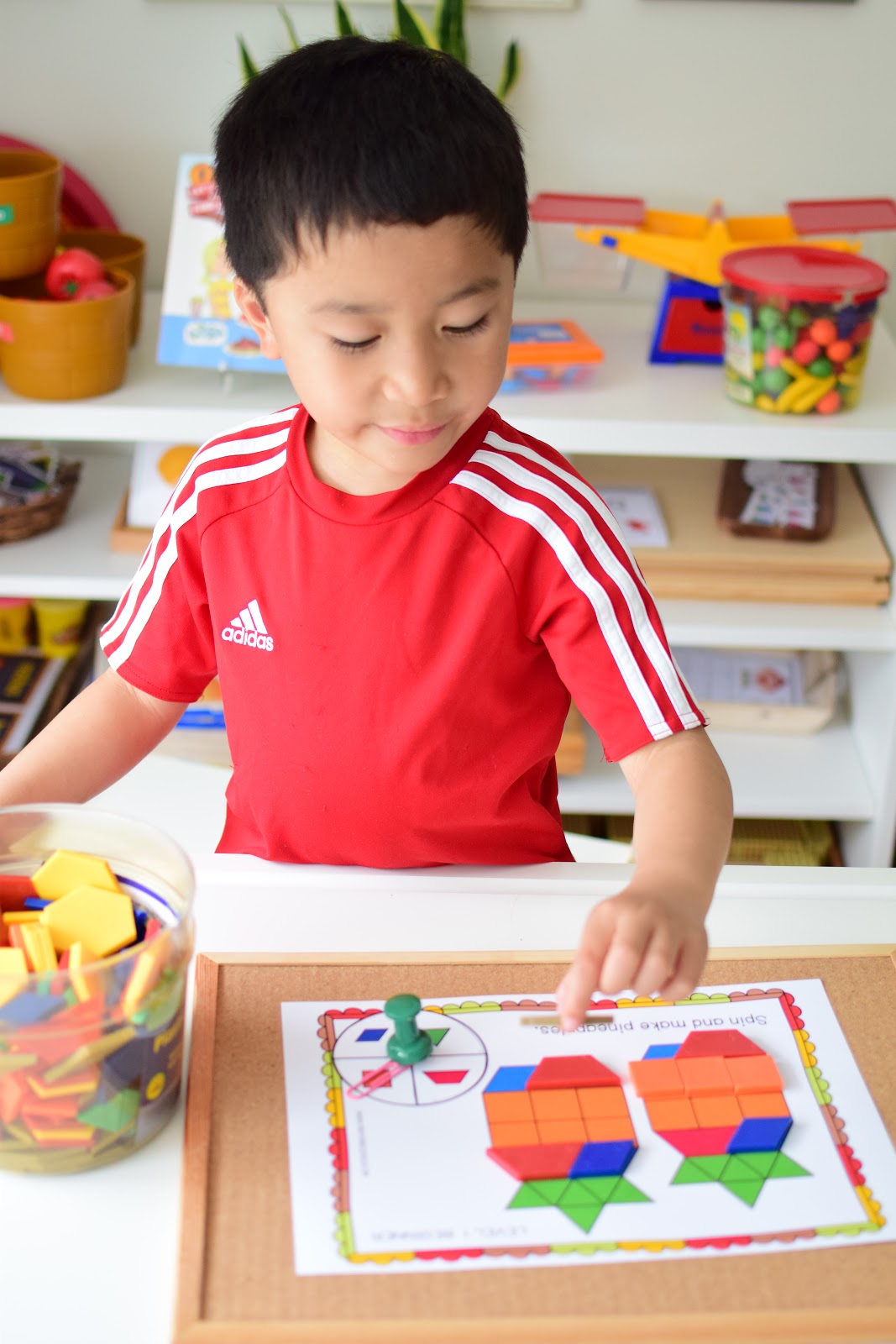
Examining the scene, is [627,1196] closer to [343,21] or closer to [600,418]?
[600,418]

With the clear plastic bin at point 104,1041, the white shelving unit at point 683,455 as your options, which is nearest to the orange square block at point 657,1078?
the clear plastic bin at point 104,1041

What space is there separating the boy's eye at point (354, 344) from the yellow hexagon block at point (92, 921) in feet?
0.99

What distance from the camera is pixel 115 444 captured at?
214 centimetres

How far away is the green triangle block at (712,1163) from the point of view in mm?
615

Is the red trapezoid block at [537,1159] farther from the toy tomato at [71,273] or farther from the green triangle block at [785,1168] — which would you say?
the toy tomato at [71,273]

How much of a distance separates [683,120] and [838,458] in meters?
0.59

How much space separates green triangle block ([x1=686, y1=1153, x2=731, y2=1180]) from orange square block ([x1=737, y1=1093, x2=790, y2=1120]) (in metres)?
0.03

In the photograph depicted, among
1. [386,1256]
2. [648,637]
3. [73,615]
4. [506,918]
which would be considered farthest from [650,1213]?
[73,615]

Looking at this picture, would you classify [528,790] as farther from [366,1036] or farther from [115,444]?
[115,444]

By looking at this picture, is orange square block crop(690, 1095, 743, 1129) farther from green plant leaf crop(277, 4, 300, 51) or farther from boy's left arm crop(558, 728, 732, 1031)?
green plant leaf crop(277, 4, 300, 51)

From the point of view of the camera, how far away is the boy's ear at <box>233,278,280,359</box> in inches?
32.2

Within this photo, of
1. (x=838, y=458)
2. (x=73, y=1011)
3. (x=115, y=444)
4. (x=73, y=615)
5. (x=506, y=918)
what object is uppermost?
(x=73, y=1011)

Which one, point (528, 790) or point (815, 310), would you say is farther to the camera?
point (815, 310)

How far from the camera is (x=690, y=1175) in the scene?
61cm
